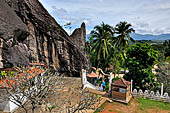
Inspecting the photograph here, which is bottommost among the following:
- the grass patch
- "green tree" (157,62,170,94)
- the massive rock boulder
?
the grass patch

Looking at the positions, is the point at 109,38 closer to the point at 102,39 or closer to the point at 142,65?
the point at 102,39

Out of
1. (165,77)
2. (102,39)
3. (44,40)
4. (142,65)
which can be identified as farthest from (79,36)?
(165,77)

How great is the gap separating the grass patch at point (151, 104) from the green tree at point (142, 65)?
15.7 feet

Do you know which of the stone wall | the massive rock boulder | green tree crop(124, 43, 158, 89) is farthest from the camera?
the stone wall

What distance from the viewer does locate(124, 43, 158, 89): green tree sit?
17484 millimetres

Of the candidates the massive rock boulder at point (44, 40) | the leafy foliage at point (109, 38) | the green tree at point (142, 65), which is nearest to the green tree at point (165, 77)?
the green tree at point (142, 65)

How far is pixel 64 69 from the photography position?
18.4 meters

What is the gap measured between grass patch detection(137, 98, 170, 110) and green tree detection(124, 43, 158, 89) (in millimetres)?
4783

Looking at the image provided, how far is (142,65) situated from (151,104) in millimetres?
7137

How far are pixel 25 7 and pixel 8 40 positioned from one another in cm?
766

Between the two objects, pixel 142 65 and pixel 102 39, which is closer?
pixel 142 65

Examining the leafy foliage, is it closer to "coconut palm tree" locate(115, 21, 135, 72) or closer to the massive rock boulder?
"coconut palm tree" locate(115, 21, 135, 72)

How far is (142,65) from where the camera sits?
18.1 metres

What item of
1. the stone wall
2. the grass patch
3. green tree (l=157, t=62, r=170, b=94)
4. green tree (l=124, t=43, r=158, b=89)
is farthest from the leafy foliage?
the grass patch
